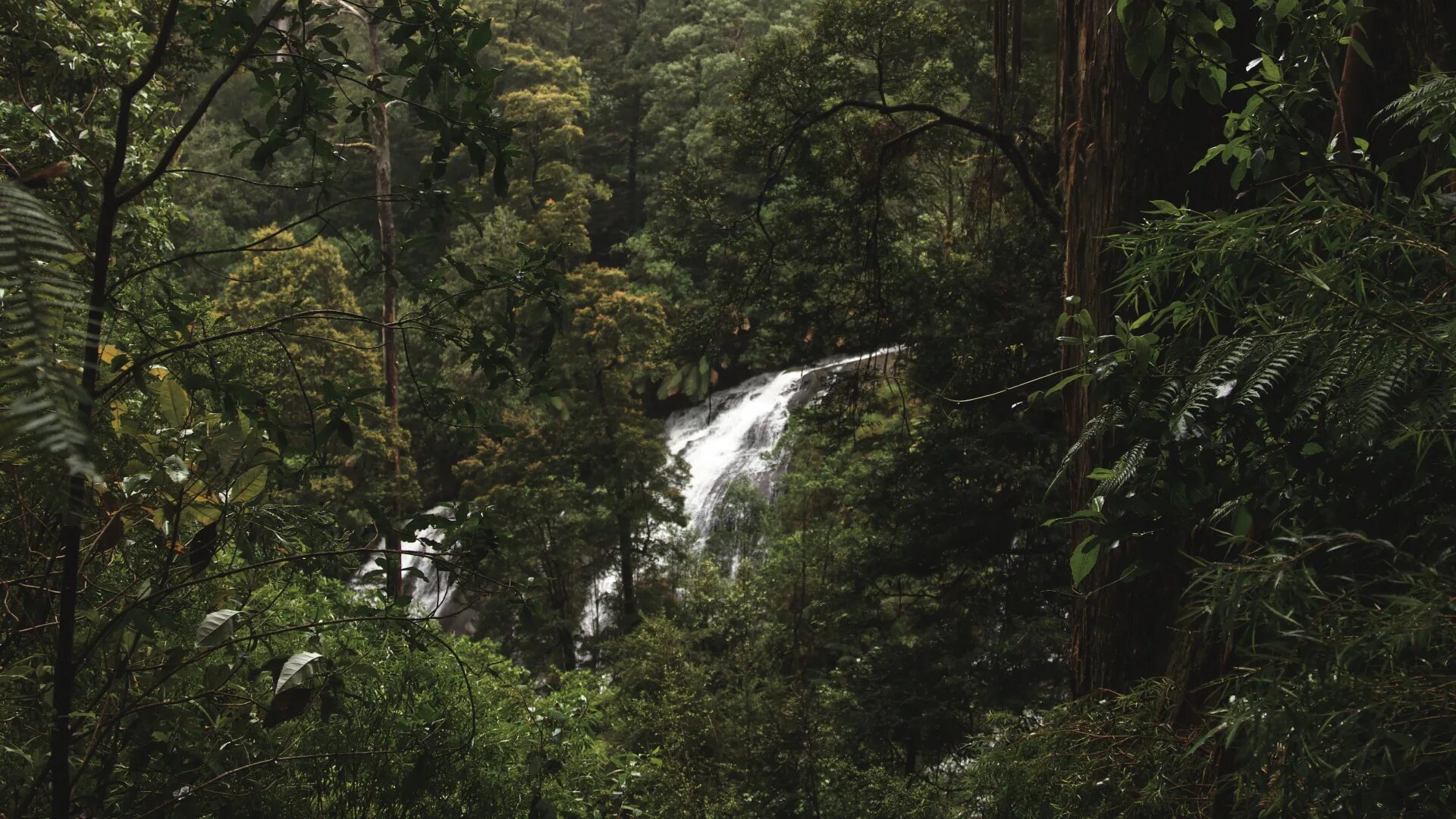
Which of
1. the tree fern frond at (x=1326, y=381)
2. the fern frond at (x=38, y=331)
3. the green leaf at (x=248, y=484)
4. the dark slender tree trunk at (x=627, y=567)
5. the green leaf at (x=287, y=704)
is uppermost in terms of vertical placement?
the fern frond at (x=38, y=331)

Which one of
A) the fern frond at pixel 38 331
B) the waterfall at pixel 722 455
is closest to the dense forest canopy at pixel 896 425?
the fern frond at pixel 38 331

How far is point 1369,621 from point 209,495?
1.47 m

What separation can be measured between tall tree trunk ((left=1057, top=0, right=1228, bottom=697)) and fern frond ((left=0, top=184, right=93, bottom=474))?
228 centimetres

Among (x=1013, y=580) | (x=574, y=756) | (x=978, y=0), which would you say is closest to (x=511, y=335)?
(x=574, y=756)

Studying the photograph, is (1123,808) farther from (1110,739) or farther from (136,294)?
(136,294)

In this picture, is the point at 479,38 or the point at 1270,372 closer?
the point at 1270,372

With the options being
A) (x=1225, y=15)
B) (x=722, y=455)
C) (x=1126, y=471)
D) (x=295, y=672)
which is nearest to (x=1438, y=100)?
(x=1225, y=15)

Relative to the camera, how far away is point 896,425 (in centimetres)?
834

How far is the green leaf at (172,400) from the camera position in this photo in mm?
1529

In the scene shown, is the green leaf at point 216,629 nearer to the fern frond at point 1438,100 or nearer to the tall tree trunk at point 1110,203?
the fern frond at point 1438,100

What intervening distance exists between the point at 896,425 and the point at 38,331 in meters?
8.03

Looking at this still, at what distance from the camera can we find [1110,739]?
6.32ft

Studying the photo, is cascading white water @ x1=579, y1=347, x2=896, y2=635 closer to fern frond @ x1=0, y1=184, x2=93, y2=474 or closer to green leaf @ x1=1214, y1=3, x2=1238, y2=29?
green leaf @ x1=1214, y1=3, x2=1238, y2=29

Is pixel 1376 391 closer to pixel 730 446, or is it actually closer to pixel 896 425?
pixel 896 425
